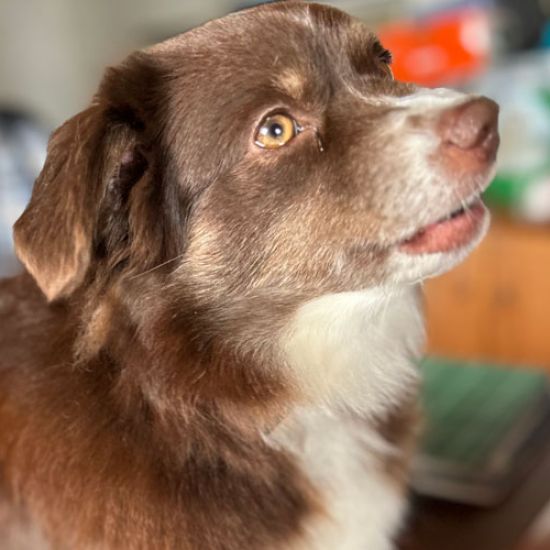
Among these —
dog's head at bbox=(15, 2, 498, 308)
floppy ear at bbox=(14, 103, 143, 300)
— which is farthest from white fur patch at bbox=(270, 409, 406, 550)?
floppy ear at bbox=(14, 103, 143, 300)

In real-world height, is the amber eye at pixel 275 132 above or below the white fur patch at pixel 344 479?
above

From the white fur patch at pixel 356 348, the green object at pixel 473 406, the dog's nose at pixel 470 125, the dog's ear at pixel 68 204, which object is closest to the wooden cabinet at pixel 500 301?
the green object at pixel 473 406

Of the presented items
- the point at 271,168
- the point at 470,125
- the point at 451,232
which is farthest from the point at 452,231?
the point at 271,168

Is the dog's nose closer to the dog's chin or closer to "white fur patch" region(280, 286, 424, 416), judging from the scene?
the dog's chin

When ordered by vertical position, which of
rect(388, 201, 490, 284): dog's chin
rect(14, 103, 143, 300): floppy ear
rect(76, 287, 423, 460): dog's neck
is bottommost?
rect(76, 287, 423, 460): dog's neck

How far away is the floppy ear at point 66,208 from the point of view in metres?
1.15

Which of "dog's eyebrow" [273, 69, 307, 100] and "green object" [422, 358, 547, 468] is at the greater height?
"dog's eyebrow" [273, 69, 307, 100]

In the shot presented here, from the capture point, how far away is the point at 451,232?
128 centimetres

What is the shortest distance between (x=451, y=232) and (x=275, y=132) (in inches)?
12.1

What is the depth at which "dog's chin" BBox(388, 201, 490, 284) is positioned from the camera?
1.28 meters

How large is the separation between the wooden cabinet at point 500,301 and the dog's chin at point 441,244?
1.54 meters

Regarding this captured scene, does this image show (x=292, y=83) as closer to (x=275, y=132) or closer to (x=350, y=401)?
(x=275, y=132)

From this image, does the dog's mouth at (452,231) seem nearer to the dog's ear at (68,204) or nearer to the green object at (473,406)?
the dog's ear at (68,204)

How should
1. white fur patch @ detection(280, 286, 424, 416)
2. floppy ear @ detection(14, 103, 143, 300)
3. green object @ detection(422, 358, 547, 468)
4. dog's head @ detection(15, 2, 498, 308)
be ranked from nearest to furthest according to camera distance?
1. floppy ear @ detection(14, 103, 143, 300)
2. dog's head @ detection(15, 2, 498, 308)
3. white fur patch @ detection(280, 286, 424, 416)
4. green object @ detection(422, 358, 547, 468)
